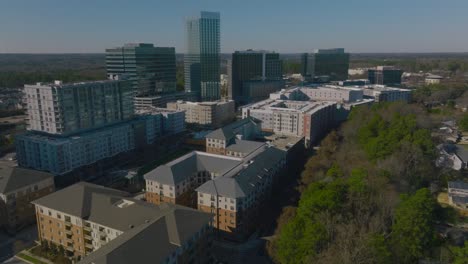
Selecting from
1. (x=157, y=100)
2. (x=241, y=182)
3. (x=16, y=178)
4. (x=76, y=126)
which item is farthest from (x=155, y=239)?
(x=157, y=100)

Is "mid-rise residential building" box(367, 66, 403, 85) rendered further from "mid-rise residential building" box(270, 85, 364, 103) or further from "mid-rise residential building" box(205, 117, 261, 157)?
"mid-rise residential building" box(205, 117, 261, 157)

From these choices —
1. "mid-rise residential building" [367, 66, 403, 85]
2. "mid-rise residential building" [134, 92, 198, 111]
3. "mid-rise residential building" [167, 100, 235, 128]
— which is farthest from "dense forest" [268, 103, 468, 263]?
"mid-rise residential building" [367, 66, 403, 85]

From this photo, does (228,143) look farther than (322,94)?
No

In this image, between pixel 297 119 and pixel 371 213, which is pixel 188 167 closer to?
pixel 371 213

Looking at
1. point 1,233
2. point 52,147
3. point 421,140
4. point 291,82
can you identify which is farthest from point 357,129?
point 291,82

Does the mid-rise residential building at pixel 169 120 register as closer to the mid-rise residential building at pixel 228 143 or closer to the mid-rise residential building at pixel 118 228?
the mid-rise residential building at pixel 228 143

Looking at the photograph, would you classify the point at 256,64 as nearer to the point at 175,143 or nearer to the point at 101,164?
the point at 175,143
